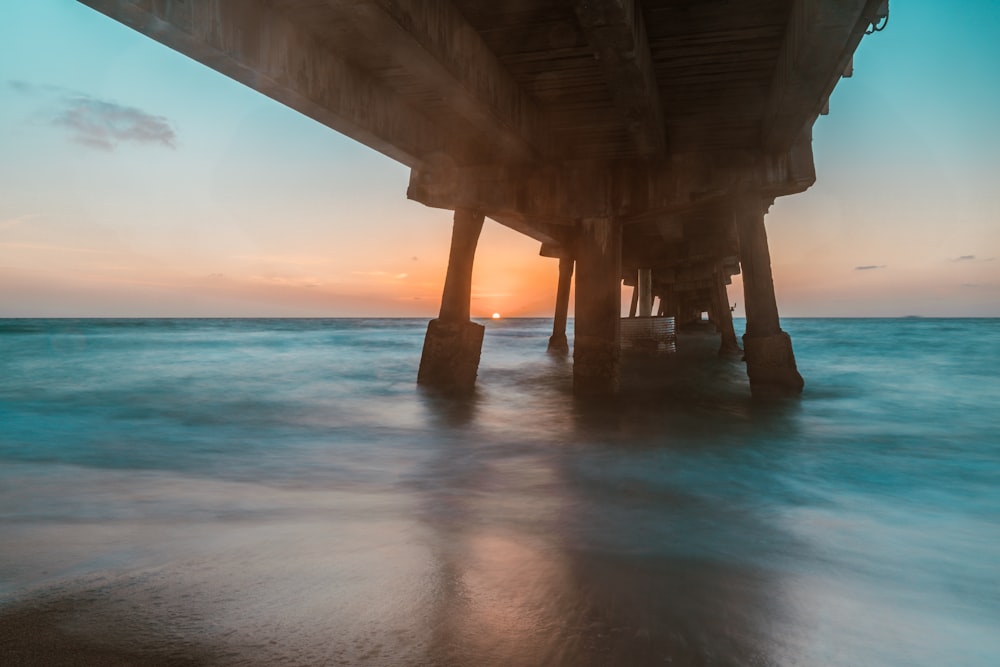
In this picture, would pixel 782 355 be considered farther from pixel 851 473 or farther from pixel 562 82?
pixel 562 82

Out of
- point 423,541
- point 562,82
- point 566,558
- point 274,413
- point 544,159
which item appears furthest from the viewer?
point 274,413

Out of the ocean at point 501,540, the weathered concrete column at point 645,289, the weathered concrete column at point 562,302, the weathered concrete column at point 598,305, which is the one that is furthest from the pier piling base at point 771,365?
the weathered concrete column at point 645,289

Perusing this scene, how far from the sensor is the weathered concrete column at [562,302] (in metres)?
18.6

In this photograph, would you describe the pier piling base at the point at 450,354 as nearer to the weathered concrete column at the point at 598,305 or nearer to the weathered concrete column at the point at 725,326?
the weathered concrete column at the point at 598,305

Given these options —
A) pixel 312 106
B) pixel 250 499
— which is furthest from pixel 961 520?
pixel 312 106

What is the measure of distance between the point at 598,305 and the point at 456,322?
7.44 ft

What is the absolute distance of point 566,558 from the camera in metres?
2.77

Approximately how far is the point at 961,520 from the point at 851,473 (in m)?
1.32

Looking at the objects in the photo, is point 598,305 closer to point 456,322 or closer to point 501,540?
point 456,322

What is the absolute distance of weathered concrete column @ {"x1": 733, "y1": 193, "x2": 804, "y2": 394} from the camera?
28.9ft

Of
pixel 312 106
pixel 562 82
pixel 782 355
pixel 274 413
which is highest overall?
pixel 562 82

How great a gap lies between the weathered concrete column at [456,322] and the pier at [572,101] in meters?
0.03

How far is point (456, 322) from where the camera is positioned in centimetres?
927

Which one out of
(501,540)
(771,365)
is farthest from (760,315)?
(501,540)
